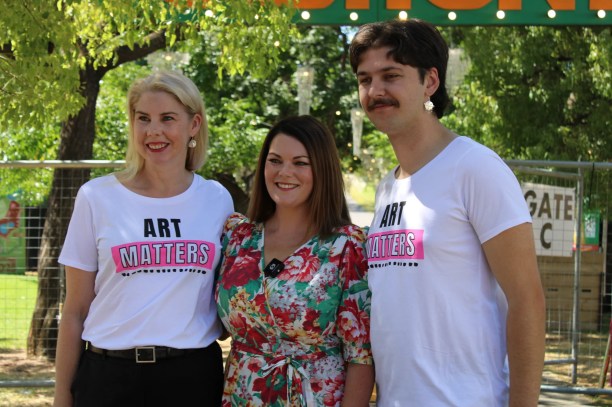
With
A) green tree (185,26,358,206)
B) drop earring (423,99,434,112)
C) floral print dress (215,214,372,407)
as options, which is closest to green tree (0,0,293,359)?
floral print dress (215,214,372,407)

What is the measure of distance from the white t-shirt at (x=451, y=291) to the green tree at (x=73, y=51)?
359cm

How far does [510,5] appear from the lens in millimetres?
8500

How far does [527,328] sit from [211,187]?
5.18 ft

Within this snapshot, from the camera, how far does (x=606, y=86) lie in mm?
11516

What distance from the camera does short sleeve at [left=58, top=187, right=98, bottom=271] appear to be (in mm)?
3617

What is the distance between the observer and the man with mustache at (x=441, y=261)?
2.92 meters

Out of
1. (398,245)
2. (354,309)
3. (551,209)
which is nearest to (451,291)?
(398,245)

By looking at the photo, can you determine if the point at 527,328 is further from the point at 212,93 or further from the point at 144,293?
the point at 212,93

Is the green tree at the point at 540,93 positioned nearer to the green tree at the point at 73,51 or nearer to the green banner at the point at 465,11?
the green banner at the point at 465,11

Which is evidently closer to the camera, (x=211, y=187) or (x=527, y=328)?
(x=527, y=328)

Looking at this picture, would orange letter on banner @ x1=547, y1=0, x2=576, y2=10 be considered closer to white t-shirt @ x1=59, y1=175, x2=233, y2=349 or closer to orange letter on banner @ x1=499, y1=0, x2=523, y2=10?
orange letter on banner @ x1=499, y1=0, x2=523, y2=10

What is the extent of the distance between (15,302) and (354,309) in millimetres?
6221

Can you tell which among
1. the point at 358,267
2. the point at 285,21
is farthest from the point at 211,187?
the point at 285,21

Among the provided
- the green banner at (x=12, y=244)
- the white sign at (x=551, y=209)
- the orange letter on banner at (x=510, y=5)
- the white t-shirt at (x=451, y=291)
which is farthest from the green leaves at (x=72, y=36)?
the white t-shirt at (x=451, y=291)
